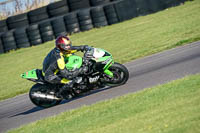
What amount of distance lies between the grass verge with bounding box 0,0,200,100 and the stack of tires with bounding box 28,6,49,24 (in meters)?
1.96

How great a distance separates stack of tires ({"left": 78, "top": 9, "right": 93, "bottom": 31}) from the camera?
68.1ft

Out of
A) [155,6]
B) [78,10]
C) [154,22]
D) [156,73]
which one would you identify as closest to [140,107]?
[156,73]

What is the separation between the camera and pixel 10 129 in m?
8.55

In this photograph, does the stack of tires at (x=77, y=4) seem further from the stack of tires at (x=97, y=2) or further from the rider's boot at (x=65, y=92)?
the rider's boot at (x=65, y=92)

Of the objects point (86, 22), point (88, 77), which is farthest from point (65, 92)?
point (86, 22)

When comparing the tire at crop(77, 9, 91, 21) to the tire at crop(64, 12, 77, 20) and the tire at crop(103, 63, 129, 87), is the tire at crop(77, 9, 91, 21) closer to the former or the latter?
the tire at crop(64, 12, 77, 20)

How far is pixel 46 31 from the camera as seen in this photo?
72.7 feet

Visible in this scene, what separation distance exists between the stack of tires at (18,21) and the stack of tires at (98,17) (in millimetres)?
5033

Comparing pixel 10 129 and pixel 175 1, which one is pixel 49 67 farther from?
pixel 175 1

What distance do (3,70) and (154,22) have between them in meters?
8.17

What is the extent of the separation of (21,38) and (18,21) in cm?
181

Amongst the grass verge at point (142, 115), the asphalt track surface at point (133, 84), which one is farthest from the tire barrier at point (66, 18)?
the grass verge at point (142, 115)

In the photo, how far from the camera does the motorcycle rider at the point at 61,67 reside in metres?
9.42

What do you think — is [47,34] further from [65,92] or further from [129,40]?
[65,92]
